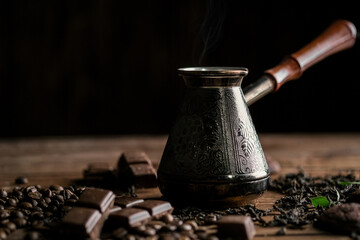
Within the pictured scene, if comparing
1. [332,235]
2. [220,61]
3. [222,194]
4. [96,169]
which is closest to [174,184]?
[222,194]

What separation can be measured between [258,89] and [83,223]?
70 cm

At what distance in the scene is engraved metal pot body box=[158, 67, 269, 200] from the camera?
4.29 ft

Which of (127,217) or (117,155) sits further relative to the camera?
(117,155)

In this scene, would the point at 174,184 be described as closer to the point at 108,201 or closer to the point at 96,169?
the point at 108,201

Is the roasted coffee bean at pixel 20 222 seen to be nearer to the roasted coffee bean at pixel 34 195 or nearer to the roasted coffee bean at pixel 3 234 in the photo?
the roasted coffee bean at pixel 3 234

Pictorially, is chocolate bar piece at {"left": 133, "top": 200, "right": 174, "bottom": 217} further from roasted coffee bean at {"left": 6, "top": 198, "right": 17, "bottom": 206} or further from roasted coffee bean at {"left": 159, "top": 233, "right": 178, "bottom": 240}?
roasted coffee bean at {"left": 6, "top": 198, "right": 17, "bottom": 206}

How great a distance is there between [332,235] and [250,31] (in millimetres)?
2770

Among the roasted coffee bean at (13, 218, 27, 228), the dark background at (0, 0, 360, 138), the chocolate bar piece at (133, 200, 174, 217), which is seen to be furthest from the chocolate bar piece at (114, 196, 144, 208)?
the dark background at (0, 0, 360, 138)

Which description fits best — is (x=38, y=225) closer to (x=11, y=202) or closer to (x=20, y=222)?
(x=20, y=222)

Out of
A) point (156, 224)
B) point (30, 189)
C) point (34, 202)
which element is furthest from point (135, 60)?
point (156, 224)

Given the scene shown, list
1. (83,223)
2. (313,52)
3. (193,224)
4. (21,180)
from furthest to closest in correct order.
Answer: (21,180) < (313,52) < (193,224) < (83,223)

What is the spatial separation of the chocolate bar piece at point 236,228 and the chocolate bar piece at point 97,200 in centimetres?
29

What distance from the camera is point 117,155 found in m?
2.44

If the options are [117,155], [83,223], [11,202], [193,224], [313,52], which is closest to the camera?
[83,223]
